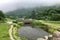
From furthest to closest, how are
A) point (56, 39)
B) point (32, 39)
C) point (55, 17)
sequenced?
point (55, 17), point (32, 39), point (56, 39)

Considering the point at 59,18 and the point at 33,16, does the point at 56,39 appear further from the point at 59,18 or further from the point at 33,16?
the point at 33,16

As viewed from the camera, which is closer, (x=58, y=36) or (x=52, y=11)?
(x=58, y=36)

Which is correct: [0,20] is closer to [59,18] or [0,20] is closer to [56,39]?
[59,18]

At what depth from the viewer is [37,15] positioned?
104 m

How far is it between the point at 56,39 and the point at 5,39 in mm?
7376

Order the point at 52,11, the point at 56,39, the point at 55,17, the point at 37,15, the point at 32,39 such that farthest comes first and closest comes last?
the point at 37,15, the point at 52,11, the point at 55,17, the point at 32,39, the point at 56,39

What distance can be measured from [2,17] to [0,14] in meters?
1.42

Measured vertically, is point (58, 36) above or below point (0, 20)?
above

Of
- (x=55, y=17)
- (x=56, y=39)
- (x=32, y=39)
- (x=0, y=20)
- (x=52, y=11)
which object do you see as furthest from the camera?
(x=52, y=11)

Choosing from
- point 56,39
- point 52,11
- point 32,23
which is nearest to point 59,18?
point 32,23

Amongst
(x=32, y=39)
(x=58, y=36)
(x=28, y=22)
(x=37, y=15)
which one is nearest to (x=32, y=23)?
(x=28, y=22)

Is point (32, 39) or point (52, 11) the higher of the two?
point (32, 39)

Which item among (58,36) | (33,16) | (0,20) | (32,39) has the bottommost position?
(33,16)

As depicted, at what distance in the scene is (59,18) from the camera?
2987 inches
